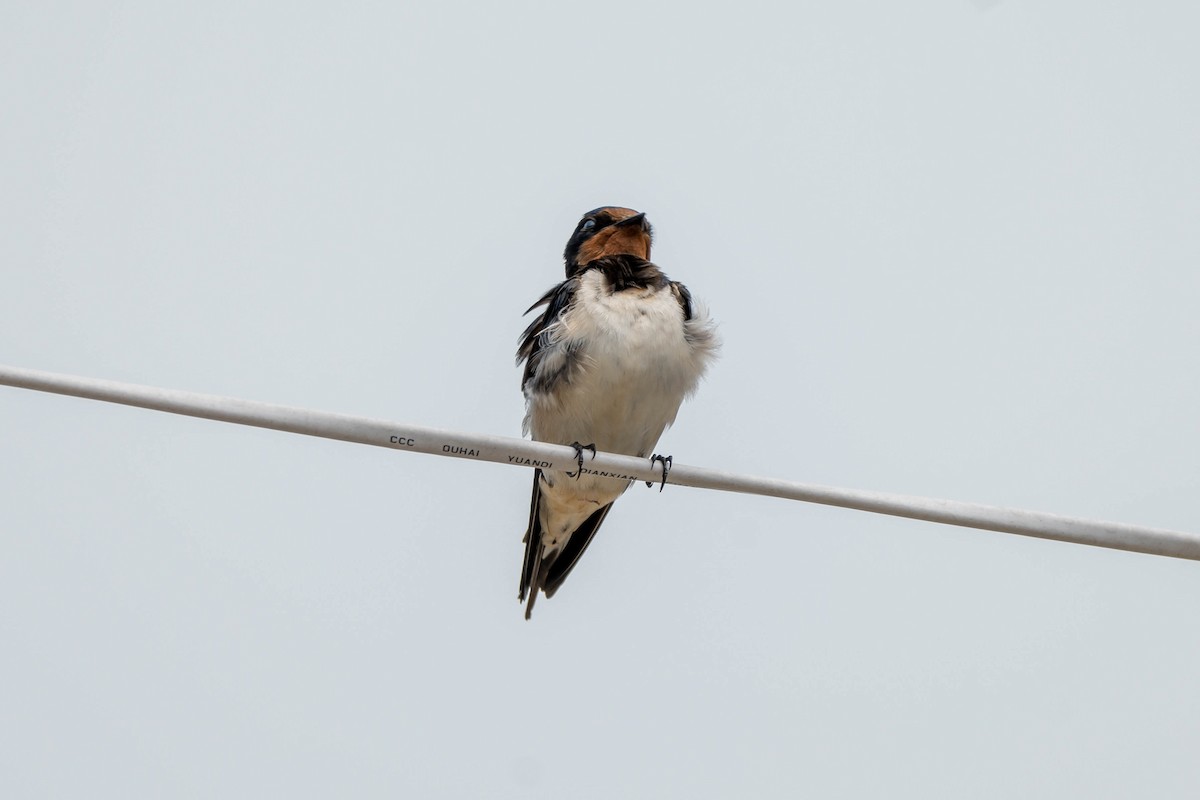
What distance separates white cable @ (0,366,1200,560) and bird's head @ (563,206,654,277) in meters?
1.88

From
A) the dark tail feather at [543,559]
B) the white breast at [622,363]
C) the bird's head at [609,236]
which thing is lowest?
the dark tail feather at [543,559]

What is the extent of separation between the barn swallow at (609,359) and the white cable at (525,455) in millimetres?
1200

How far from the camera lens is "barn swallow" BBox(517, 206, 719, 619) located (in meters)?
4.92

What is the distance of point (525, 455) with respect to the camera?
3451mm

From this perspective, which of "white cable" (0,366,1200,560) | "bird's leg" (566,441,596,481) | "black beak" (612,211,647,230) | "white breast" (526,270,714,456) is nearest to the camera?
"white cable" (0,366,1200,560)

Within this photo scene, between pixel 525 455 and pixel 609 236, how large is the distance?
2130 mm

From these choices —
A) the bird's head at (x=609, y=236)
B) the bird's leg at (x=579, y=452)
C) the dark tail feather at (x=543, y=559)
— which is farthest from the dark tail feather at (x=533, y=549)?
the bird's head at (x=609, y=236)

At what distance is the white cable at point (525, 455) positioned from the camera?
2.93m

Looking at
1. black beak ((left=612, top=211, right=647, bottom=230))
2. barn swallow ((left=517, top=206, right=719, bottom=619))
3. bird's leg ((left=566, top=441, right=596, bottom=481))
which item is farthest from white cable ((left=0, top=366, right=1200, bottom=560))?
black beak ((left=612, top=211, right=647, bottom=230))

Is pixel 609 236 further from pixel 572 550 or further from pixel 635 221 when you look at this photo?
pixel 572 550

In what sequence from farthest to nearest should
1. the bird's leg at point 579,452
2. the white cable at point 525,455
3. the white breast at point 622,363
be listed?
the white breast at point 622,363 < the bird's leg at point 579,452 < the white cable at point 525,455

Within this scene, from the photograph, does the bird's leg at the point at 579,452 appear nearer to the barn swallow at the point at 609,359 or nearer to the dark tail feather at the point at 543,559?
the barn swallow at the point at 609,359

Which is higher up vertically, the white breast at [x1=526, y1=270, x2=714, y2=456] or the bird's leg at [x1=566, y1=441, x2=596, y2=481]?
the white breast at [x1=526, y1=270, x2=714, y2=456]

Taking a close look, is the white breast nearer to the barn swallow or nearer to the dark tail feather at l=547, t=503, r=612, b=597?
the barn swallow
